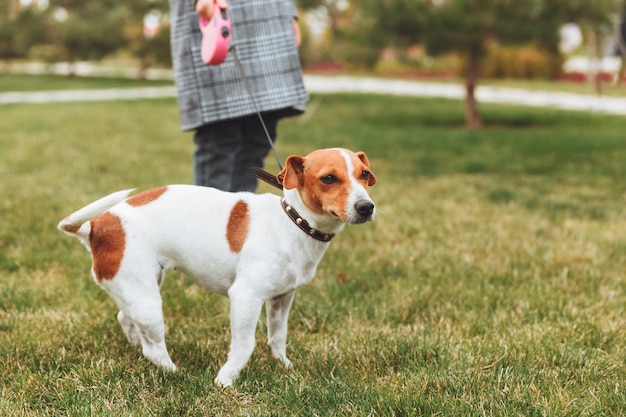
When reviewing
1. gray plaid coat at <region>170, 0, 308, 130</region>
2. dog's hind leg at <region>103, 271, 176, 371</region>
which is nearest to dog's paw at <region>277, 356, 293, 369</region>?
dog's hind leg at <region>103, 271, 176, 371</region>

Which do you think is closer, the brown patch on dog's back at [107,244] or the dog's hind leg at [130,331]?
the brown patch on dog's back at [107,244]

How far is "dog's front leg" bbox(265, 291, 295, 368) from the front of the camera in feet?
8.21

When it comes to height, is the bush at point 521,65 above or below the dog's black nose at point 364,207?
below

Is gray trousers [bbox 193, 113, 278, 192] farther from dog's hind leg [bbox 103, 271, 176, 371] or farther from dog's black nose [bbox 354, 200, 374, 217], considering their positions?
dog's black nose [bbox 354, 200, 374, 217]

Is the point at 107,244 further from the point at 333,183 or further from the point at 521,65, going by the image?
the point at 521,65

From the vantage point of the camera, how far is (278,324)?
2.52 metres

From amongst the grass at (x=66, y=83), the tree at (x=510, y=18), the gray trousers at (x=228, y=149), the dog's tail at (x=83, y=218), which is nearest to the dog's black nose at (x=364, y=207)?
the dog's tail at (x=83, y=218)

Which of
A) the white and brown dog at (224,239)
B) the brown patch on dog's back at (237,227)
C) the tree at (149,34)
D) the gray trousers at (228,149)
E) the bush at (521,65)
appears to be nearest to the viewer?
the white and brown dog at (224,239)

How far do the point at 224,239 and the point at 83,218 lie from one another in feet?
1.58

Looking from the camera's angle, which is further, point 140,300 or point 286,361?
point 286,361

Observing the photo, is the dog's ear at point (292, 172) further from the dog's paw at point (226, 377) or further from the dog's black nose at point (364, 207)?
the dog's paw at point (226, 377)

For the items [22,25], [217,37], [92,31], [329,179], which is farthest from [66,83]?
[329,179]

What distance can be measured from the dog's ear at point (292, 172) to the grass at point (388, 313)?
2.24ft

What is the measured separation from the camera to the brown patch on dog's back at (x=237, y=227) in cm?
228
